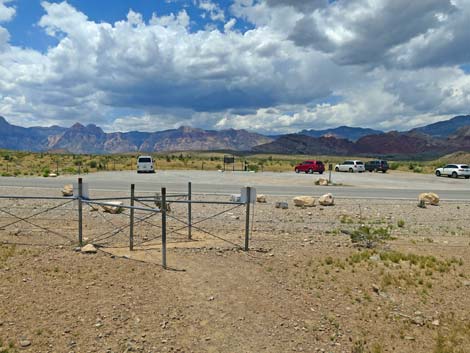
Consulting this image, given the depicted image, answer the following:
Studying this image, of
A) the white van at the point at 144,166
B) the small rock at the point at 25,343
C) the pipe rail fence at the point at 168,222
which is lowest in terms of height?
the small rock at the point at 25,343

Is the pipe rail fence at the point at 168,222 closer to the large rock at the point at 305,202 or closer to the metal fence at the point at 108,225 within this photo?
the metal fence at the point at 108,225

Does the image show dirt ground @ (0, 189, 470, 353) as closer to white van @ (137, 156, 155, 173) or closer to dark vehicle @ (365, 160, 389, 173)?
white van @ (137, 156, 155, 173)

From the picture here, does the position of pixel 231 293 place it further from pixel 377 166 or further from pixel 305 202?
pixel 377 166

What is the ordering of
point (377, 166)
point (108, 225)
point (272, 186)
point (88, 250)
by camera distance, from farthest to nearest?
point (377, 166), point (272, 186), point (108, 225), point (88, 250)

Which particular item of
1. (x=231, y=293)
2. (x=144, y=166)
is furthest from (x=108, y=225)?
(x=144, y=166)

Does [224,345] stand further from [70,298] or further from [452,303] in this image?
[452,303]

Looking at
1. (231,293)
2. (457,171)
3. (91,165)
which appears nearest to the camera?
(231,293)

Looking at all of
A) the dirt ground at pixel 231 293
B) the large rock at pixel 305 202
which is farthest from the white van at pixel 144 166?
the dirt ground at pixel 231 293

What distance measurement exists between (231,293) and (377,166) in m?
49.9

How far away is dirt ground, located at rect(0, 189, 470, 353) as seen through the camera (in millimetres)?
5566

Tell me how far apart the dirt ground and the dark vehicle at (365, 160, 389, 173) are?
4304 cm

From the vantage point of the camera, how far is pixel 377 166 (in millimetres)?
52562

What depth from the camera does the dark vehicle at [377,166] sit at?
2045 inches

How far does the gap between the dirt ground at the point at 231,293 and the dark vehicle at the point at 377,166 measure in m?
43.0
